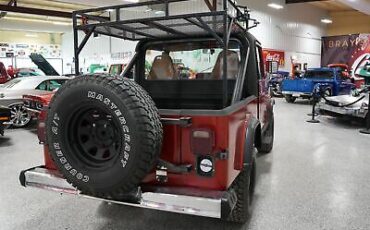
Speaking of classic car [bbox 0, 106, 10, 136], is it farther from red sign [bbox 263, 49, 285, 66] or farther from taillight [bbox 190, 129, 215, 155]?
red sign [bbox 263, 49, 285, 66]

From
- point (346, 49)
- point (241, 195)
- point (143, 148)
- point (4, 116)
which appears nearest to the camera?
point (143, 148)

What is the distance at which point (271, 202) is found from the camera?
342cm

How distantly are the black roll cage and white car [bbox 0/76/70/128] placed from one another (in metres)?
4.79

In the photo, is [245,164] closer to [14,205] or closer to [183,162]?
[183,162]

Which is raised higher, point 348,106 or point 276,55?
point 276,55

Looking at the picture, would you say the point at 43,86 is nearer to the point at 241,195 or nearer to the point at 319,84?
the point at 241,195

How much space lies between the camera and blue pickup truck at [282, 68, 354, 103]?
39.4 ft

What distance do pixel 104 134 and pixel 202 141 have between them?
2.31 ft

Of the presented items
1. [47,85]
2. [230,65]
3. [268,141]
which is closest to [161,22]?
[230,65]

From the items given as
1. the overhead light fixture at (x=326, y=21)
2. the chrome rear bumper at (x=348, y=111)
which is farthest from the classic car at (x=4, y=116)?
the overhead light fixture at (x=326, y=21)

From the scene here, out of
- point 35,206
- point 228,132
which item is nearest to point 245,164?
point 228,132

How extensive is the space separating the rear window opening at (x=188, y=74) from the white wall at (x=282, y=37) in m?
12.8

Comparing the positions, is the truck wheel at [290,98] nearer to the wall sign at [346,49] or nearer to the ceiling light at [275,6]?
the ceiling light at [275,6]

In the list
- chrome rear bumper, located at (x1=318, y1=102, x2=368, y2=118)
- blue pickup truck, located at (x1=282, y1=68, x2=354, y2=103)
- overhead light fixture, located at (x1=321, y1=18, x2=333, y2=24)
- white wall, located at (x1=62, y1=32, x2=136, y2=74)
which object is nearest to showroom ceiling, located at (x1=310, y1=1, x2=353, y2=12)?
overhead light fixture, located at (x1=321, y1=18, x2=333, y2=24)
